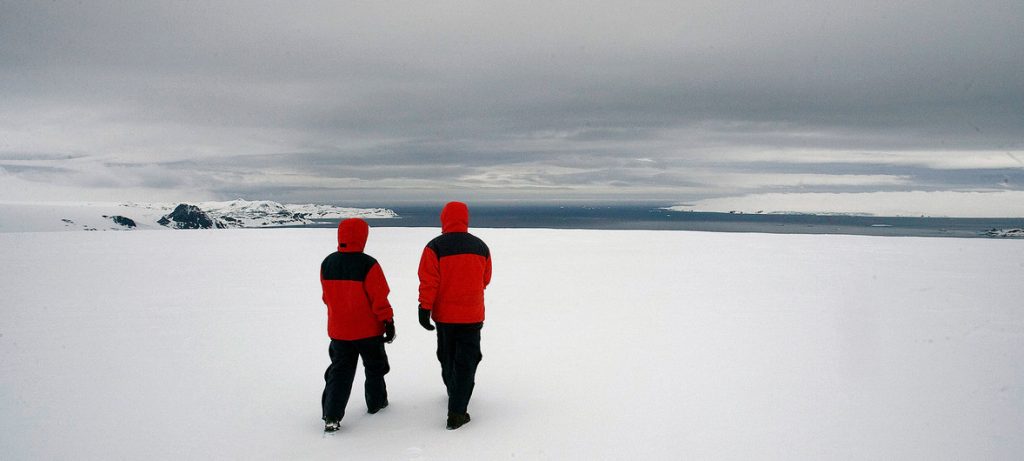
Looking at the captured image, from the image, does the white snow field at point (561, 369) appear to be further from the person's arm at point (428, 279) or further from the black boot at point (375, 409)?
the person's arm at point (428, 279)

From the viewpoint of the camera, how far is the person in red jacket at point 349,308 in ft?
14.8

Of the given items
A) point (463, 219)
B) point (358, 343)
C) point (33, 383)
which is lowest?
point (33, 383)

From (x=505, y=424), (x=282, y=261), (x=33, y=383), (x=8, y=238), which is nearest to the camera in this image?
(x=505, y=424)

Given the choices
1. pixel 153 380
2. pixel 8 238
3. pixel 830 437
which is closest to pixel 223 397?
pixel 153 380

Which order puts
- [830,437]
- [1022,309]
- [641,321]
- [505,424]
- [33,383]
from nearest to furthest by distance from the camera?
[830,437]
[505,424]
[33,383]
[641,321]
[1022,309]

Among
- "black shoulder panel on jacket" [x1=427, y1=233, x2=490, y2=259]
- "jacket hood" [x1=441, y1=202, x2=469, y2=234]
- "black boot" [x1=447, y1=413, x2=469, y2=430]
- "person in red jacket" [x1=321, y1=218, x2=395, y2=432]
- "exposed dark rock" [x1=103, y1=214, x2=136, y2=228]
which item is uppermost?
"jacket hood" [x1=441, y1=202, x2=469, y2=234]

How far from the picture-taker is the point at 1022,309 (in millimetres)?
9641

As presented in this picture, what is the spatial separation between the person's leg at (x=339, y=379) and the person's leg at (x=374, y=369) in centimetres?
11

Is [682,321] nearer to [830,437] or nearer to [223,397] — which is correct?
[830,437]

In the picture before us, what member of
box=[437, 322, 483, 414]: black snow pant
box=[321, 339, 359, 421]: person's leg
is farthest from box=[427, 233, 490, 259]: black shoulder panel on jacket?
box=[321, 339, 359, 421]: person's leg

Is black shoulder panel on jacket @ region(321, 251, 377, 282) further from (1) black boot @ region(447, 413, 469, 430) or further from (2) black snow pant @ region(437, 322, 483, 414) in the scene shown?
(1) black boot @ region(447, 413, 469, 430)

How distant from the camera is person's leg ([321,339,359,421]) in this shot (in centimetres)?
453

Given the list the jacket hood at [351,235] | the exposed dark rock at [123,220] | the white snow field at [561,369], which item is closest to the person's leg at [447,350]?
the white snow field at [561,369]

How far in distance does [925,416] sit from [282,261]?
1579cm
